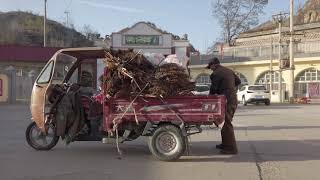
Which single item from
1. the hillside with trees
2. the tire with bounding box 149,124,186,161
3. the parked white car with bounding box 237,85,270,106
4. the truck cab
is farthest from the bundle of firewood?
the hillside with trees

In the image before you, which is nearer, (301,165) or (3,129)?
(301,165)

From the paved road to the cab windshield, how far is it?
157 centimetres

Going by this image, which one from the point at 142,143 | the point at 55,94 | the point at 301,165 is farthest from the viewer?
the point at 142,143

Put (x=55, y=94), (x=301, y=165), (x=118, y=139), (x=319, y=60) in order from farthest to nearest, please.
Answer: (x=319, y=60) < (x=55, y=94) < (x=118, y=139) < (x=301, y=165)

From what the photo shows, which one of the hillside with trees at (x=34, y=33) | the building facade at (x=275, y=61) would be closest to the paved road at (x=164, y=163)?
the building facade at (x=275, y=61)

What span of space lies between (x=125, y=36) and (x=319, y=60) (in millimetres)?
19504

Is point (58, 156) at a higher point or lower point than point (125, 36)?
lower

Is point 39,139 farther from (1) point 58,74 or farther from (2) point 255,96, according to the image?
(2) point 255,96

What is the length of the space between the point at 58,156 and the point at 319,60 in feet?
164

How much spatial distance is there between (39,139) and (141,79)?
3008mm

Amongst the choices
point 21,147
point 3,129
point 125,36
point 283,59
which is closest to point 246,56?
point 283,59

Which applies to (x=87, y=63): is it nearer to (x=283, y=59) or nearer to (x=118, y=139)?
(x=118, y=139)

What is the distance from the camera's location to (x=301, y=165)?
36.0ft

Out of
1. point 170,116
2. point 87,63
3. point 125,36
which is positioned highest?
point 125,36
